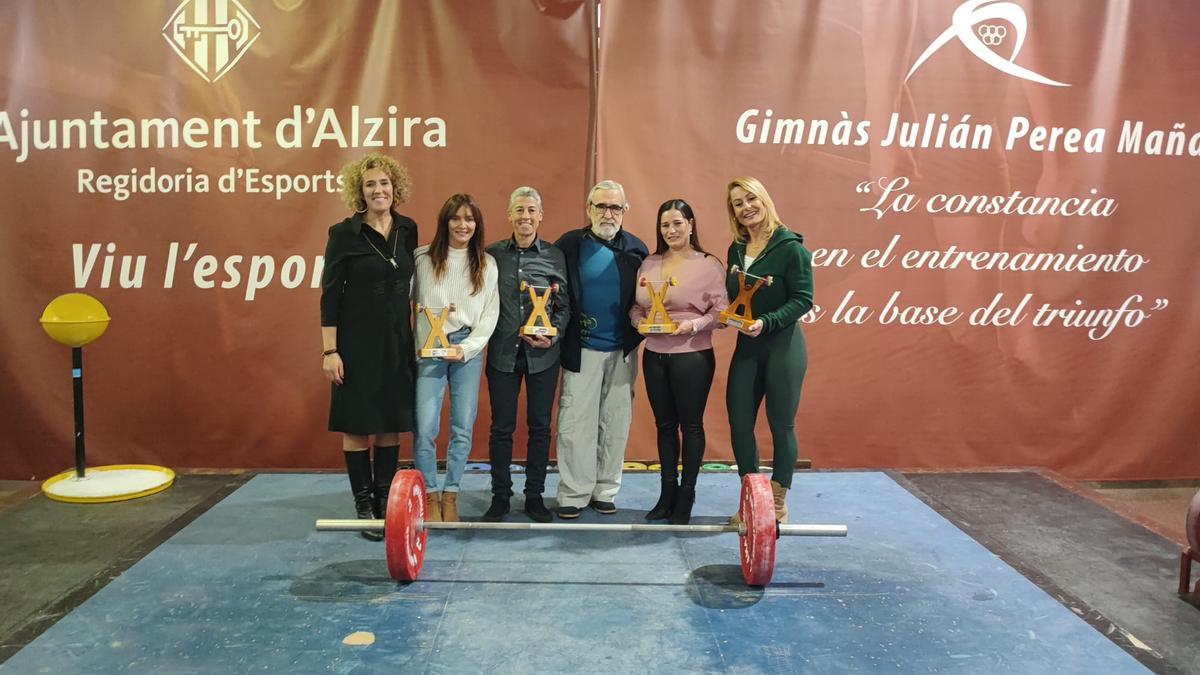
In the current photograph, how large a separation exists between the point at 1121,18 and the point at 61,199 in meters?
5.66

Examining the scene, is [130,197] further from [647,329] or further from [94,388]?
[647,329]

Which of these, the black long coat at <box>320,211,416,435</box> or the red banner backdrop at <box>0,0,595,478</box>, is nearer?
the black long coat at <box>320,211,416,435</box>

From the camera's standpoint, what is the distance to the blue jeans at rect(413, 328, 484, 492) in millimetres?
3539

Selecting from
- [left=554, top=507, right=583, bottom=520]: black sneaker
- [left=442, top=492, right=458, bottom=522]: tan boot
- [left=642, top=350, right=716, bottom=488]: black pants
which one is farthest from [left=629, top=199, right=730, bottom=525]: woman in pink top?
[left=442, top=492, right=458, bottom=522]: tan boot

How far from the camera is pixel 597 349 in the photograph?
12.1 ft

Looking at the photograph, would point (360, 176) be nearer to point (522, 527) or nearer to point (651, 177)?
point (522, 527)

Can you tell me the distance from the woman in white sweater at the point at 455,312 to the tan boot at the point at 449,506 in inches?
0.9

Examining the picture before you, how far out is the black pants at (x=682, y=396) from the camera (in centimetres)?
360

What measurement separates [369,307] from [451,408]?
21.1 inches

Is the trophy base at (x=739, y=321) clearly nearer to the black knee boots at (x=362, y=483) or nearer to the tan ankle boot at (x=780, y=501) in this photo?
the tan ankle boot at (x=780, y=501)

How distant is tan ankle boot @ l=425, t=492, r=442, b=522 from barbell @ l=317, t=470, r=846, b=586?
289 mm

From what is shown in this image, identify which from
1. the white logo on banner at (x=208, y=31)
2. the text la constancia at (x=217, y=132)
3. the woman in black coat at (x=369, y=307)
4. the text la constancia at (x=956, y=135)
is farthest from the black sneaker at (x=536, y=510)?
the white logo on banner at (x=208, y=31)

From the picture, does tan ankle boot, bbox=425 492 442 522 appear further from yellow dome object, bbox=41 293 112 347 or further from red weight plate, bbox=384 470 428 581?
yellow dome object, bbox=41 293 112 347

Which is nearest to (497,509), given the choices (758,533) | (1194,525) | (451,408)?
(451,408)
